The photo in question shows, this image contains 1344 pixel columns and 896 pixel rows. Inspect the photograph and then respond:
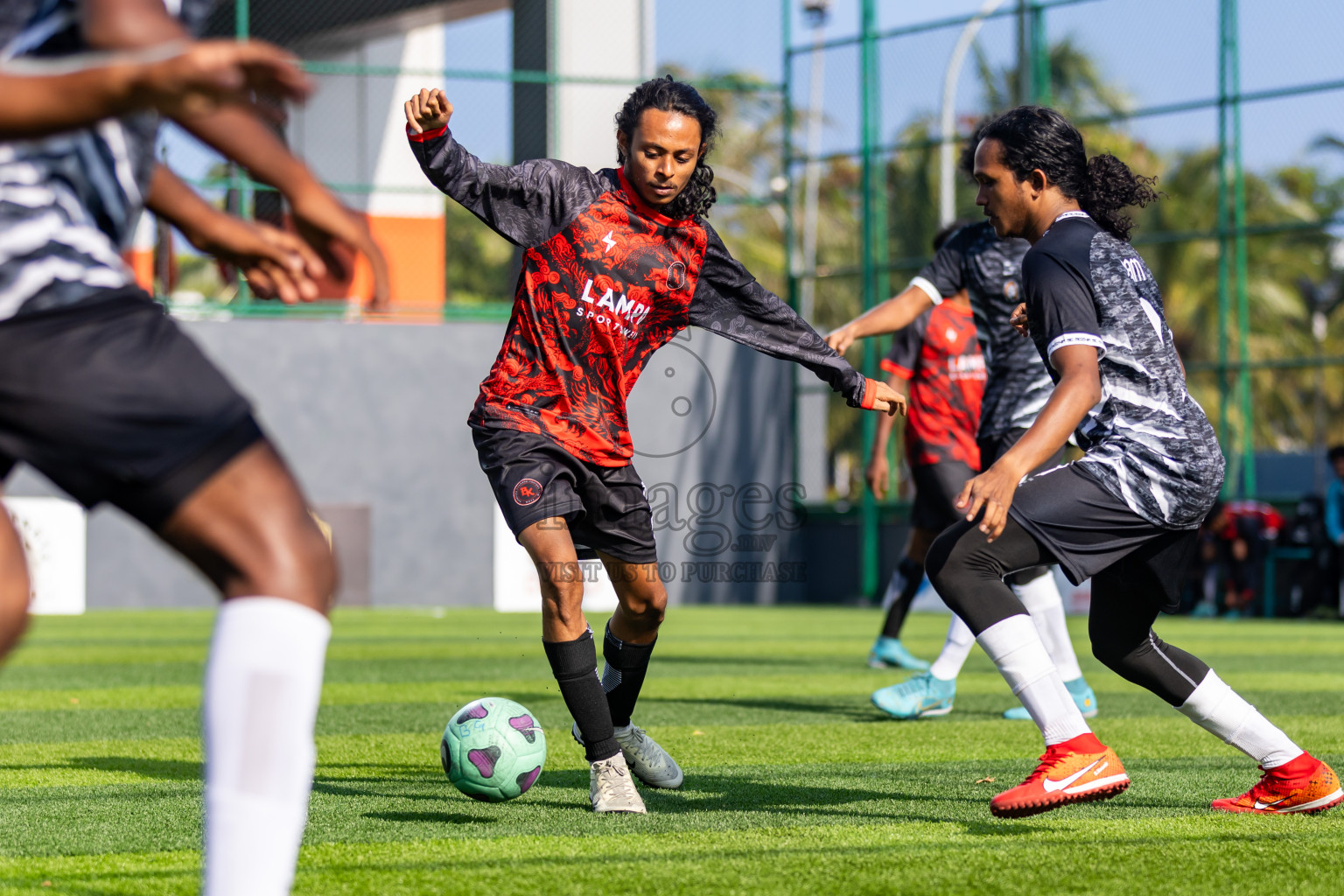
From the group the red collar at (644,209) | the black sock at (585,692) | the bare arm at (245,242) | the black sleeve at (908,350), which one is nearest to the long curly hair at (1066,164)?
the red collar at (644,209)

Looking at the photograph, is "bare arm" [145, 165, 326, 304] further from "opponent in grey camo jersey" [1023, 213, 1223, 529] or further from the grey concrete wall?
the grey concrete wall

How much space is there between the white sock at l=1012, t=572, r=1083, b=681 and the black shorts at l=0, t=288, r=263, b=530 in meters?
5.25

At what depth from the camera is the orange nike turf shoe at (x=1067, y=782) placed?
3.82 metres

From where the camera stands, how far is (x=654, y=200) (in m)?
4.77

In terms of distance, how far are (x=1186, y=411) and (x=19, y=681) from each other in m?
7.52

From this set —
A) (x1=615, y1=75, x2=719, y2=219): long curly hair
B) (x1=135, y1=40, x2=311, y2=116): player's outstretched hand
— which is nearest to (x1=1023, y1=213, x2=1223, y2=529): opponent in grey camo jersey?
(x1=615, y1=75, x2=719, y2=219): long curly hair

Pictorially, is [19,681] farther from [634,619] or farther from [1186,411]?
[1186,411]

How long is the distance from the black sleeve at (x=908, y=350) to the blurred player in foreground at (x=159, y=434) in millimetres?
6677

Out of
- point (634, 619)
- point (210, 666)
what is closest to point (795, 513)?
point (634, 619)

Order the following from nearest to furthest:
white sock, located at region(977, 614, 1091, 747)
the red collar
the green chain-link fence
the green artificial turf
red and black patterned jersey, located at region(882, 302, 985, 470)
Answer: the green artificial turf → white sock, located at region(977, 614, 1091, 747) → the red collar → red and black patterned jersey, located at region(882, 302, 985, 470) → the green chain-link fence

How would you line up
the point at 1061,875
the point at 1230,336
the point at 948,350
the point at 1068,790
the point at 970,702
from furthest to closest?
the point at 1230,336 → the point at 948,350 → the point at 970,702 → the point at 1068,790 → the point at 1061,875

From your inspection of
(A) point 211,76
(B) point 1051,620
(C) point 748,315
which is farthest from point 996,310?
(A) point 211,76

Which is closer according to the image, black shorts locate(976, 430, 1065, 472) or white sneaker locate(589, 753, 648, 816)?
white sneaker locate(589, 753, 648, 816)

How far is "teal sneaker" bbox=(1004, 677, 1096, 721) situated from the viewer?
22.8 feet
